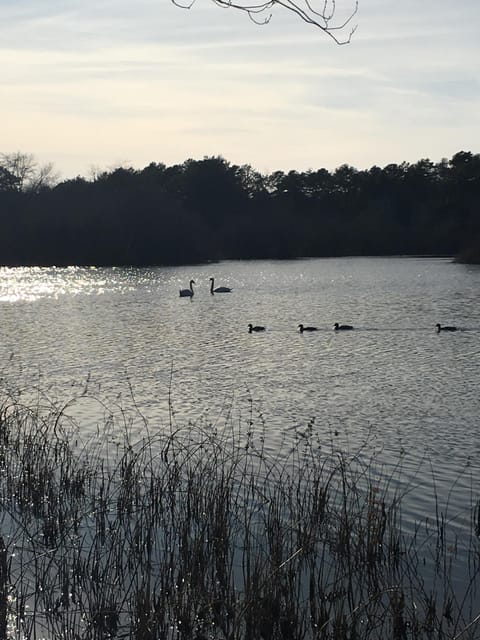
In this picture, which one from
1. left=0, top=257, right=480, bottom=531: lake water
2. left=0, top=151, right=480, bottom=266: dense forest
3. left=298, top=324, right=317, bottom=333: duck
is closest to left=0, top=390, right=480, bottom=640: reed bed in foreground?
left=0, top=257, right=480, bottom=531: lake water

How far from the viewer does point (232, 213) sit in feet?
A: 330

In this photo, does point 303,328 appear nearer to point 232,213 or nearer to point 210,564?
point 210,564

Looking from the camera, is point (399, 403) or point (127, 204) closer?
point (399, 403)

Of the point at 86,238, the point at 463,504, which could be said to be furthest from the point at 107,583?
the point at 86,238

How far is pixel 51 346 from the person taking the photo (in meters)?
24.0

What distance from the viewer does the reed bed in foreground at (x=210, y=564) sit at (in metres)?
6.40

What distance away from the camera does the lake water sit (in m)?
12.3

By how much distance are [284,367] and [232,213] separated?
81.3 m

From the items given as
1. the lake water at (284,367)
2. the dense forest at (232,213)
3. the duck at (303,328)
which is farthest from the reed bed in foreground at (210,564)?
the dense forest at (232,213)

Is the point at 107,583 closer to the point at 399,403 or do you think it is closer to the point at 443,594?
the point at 443,594

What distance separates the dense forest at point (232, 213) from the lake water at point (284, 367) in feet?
106

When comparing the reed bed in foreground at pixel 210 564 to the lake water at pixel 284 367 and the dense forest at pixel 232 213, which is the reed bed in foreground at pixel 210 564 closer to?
the lake water at pixel 284 367

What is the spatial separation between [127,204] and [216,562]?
7778 centimetres

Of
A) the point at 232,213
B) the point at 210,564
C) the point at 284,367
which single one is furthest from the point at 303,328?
the point at 232,213
